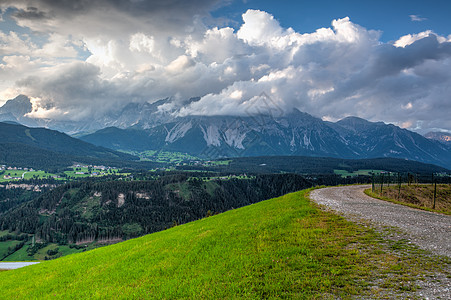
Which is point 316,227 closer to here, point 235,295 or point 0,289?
point 235,295

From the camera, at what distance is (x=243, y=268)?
43.5 feet

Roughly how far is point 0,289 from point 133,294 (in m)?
16.1

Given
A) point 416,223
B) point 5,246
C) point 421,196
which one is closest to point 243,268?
point 416,223

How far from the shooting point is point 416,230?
17375mm

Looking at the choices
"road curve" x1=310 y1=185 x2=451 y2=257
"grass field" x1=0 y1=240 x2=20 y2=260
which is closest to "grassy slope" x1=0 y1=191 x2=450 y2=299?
"road curve" x1=310 y1=185 x2=451 y2=257

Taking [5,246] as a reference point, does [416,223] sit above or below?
above

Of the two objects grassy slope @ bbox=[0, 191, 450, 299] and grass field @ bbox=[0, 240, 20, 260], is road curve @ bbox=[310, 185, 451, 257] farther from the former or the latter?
grass field @ bbox=[0, 240, 20, 260]

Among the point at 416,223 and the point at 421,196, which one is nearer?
the point at 416,223

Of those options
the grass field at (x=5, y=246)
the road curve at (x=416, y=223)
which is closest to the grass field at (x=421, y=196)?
the road curve at (x=416, y=223)

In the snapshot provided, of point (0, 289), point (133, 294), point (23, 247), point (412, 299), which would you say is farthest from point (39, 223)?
point (412, 299)

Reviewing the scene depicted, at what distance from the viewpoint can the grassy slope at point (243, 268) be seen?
36.5 ft

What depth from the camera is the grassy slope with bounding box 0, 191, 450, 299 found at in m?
11.1

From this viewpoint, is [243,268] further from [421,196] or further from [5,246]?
[5,246]

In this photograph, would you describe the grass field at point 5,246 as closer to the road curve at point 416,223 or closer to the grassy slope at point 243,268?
the grassy slope at point 243,268
